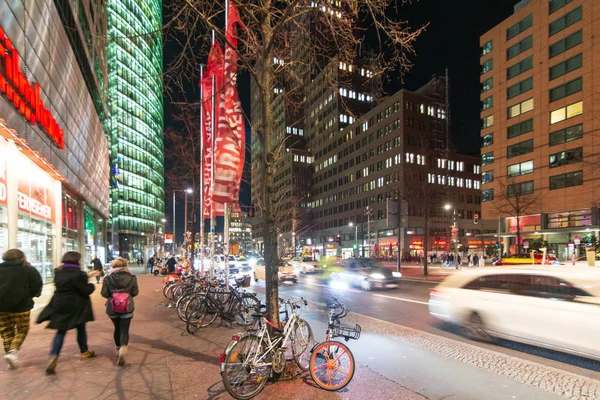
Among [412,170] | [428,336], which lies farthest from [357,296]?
[412,170]

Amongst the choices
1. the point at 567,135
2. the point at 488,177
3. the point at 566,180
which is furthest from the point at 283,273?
the point at 488,177

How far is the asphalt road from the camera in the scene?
6602 mm

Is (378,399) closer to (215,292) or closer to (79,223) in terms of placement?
(215,292)

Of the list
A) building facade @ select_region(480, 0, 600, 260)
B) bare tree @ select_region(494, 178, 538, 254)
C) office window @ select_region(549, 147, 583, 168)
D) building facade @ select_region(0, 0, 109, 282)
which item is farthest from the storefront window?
office window @ select_region(549, 147, 583, 168)

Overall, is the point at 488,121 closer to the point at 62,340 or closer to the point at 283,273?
the point at 283,273

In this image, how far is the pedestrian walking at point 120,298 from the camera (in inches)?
248

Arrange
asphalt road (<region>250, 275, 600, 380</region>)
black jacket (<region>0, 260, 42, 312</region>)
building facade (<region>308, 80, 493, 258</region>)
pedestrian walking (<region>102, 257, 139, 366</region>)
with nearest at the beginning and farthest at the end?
black jacket (<region>0, 260, 42, 312</region>)
pedestrian walking (<region>102, 257, 139, 366</region>)
asphalt road (<region>250, 275, 600, 380</region>)
building facade (<region>308, 80, 493, 258</region>)

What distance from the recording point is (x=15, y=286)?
19.7ft

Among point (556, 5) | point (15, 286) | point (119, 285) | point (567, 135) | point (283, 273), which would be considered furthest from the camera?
point (556, 5)

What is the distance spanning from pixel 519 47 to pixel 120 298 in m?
61.2

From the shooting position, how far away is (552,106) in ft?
157

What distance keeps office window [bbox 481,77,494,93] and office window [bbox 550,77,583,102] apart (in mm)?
10417

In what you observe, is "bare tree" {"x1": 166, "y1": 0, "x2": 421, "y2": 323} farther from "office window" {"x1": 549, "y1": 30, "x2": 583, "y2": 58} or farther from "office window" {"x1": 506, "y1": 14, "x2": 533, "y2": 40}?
"office window" {"x1": 506, "y1": 14, "x2": 533, "y2": 40}

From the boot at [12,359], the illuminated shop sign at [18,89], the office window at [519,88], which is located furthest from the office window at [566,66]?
the boot at [12,359]
